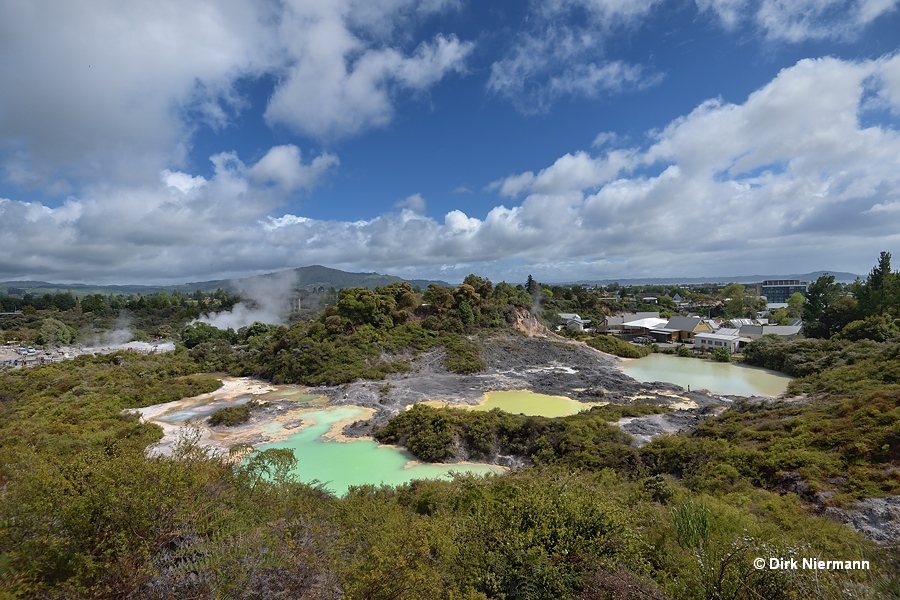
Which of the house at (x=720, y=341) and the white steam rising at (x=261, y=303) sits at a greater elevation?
the white steam rising at (x=261, y=303)

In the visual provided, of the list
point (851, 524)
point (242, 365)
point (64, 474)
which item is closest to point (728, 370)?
point (851, 524)

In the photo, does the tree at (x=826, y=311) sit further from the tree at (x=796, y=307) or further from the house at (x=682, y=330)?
the tree at (x=796, y=307)

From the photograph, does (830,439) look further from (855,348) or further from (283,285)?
(283,285)

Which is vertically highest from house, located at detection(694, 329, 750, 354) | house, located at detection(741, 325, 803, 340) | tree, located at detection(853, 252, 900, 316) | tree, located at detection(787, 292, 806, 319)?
tree, located at detection(853, 252, 900, 316)

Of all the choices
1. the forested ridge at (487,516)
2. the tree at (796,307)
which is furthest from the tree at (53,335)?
the tree at (796,307)

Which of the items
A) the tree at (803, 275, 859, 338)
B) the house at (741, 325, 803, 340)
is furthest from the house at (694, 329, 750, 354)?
the tree at (803, 275, 859, 338)

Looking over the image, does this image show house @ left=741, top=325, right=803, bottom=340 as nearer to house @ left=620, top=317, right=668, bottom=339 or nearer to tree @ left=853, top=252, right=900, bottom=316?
tree @ left=853, top=252, right=900, bottom=316
